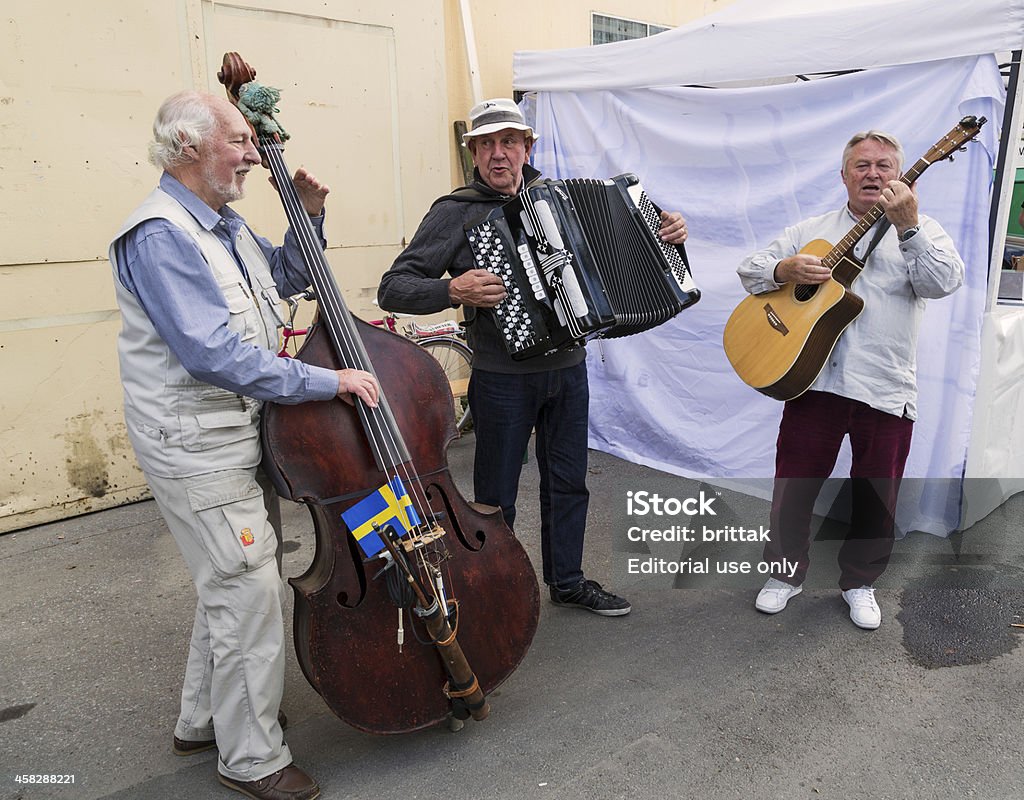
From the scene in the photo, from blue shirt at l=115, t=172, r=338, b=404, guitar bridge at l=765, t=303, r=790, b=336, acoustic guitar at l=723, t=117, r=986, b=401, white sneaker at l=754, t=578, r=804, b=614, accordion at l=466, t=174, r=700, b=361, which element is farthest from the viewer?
white sneaker at l=754, t=578, r=804, b=614

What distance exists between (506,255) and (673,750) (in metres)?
1.55

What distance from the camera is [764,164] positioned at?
13.2ft

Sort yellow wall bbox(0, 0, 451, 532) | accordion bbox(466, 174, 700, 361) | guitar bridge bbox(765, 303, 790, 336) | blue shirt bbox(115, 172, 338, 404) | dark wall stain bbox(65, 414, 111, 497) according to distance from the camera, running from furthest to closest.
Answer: dark wall stain bbox(65, 414, 111, 497) → yellow wall bbox(0, 0, 451, 532) → guitar bridge bbox(765, 303, 790, 336) → accordion bbox(466, 174, 700, 361) → blue shirt bbox(115, 172, 338, 404)

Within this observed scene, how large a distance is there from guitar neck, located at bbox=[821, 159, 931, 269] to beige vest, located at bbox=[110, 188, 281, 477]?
6.58ft

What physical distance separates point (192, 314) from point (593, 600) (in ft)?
6.20

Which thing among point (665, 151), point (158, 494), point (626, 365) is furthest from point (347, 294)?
point (158, 494)

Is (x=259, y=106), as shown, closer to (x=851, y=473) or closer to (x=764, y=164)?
(x=851, y=473)

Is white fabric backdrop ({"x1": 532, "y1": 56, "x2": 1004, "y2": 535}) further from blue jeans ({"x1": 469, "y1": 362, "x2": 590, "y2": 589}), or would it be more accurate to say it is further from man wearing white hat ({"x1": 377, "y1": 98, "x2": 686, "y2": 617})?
blue jeans ({"x1": 469, "y1": 362, "x2": 590, "y2": 589})

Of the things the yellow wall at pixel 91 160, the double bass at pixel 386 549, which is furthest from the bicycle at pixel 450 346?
the double bass at pixel 386 549

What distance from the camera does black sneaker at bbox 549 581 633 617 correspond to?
3.21 m

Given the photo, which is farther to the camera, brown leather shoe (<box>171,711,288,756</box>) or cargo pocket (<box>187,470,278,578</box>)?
brown leather shoe (<box>171,711,288,756</box>)

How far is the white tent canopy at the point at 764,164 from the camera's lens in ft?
11.2

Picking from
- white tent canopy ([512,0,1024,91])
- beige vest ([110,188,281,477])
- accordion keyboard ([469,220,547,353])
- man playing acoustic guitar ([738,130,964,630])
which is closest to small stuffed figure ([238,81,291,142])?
beige vest ([110,188,281,477])

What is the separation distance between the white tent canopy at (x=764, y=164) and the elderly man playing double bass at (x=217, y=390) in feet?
8.50
